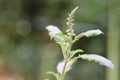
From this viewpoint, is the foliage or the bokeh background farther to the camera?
the bokeh background

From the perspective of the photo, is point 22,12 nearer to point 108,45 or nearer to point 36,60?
point 36,60

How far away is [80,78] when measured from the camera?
284cm

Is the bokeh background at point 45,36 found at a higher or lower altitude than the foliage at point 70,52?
higher

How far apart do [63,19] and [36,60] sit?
41 centimetres

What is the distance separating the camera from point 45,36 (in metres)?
3.23

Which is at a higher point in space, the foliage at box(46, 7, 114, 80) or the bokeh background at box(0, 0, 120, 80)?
the bokeh background at box(0, 0, 120, 80)

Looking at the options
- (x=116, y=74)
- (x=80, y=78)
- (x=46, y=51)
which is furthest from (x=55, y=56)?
(x=116, y=74)

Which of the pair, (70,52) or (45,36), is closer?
(70,52)

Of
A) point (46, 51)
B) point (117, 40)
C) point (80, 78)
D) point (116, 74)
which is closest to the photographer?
point (116, 74)

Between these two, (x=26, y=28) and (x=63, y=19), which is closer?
(x=63, y=19)

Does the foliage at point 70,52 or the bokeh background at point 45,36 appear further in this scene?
the bokeh background at point 45,36

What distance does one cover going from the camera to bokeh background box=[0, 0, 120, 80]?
2549 millimetres

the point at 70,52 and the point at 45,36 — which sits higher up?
the point at 45,36

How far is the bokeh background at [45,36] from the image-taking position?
2.55 m
